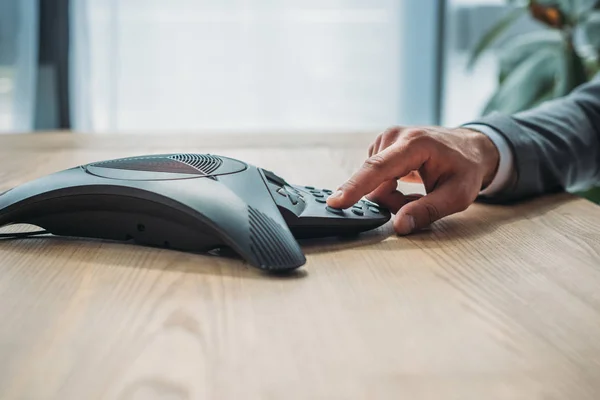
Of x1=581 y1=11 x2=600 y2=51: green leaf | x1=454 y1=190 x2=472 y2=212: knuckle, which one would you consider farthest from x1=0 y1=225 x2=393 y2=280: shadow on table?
x1=581 y1=11 x2=600 y2=51: green leaf

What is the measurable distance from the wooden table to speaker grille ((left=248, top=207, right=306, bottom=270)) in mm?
11

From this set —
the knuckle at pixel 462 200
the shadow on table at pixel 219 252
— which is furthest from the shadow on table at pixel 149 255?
the knuckle at pixel 462 200

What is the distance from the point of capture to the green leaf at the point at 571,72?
221 centimetres

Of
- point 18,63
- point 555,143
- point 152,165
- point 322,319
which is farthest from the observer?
point 18,63

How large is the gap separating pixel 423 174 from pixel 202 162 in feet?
0.81

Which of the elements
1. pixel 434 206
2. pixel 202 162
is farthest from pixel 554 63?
pixel 202 162

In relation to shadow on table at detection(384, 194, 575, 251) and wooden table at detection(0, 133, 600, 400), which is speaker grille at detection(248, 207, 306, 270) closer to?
wooden table at detection(0, 133, 600, 400)

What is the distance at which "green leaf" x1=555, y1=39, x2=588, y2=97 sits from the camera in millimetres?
2209

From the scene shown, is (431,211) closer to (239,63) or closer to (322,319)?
(322,319)

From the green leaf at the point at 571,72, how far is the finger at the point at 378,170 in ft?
4.95

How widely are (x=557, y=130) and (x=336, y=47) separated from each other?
1842mm

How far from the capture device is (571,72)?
7.29ft

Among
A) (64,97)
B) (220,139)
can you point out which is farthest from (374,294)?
(64,97)

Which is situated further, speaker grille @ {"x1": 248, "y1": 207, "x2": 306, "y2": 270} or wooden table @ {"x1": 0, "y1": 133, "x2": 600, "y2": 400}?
speaker grille @ {"x1": 248, "y1": 207, "x2": 306, "y2": 270}
